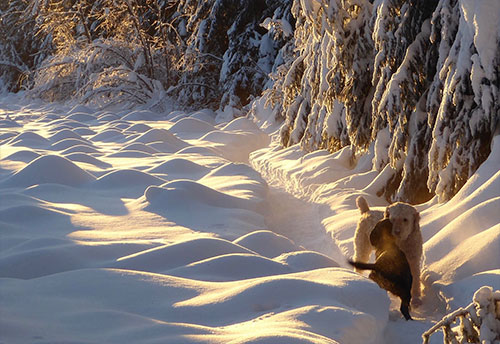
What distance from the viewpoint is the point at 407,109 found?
247 inches

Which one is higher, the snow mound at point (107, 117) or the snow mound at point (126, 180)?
the snow mound at point (126, 180)

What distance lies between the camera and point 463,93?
5.35 meters

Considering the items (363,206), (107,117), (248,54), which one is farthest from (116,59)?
(363,206)

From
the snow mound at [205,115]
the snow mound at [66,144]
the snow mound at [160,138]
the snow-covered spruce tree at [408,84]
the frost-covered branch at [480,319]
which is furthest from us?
the snow mound at [205,115]

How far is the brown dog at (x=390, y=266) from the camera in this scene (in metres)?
3.97

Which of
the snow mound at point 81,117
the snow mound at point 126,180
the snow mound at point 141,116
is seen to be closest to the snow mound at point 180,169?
the snow mound at point 126,180

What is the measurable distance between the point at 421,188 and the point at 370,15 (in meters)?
2.56

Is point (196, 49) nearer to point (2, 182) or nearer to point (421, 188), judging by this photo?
point (2, 182)

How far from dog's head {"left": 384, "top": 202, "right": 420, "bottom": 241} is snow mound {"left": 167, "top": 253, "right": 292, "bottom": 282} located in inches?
34.2

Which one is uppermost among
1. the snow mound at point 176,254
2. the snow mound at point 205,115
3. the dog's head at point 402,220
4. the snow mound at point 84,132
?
the dog's head at point 402,220

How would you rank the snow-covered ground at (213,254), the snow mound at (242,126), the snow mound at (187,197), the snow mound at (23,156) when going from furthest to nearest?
the snow mound at (242,126)
the snow mound at (23,156)
the snow mound at (187,197)
the snow-covered ground at (213,254)

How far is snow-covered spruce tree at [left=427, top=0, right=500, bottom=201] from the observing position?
16.3 ft

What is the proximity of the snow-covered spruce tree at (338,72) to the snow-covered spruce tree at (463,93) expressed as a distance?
71.7 inches

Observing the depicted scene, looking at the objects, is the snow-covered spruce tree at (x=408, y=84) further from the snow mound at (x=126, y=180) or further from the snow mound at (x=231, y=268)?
the snow mound at (x=126, y=180)
